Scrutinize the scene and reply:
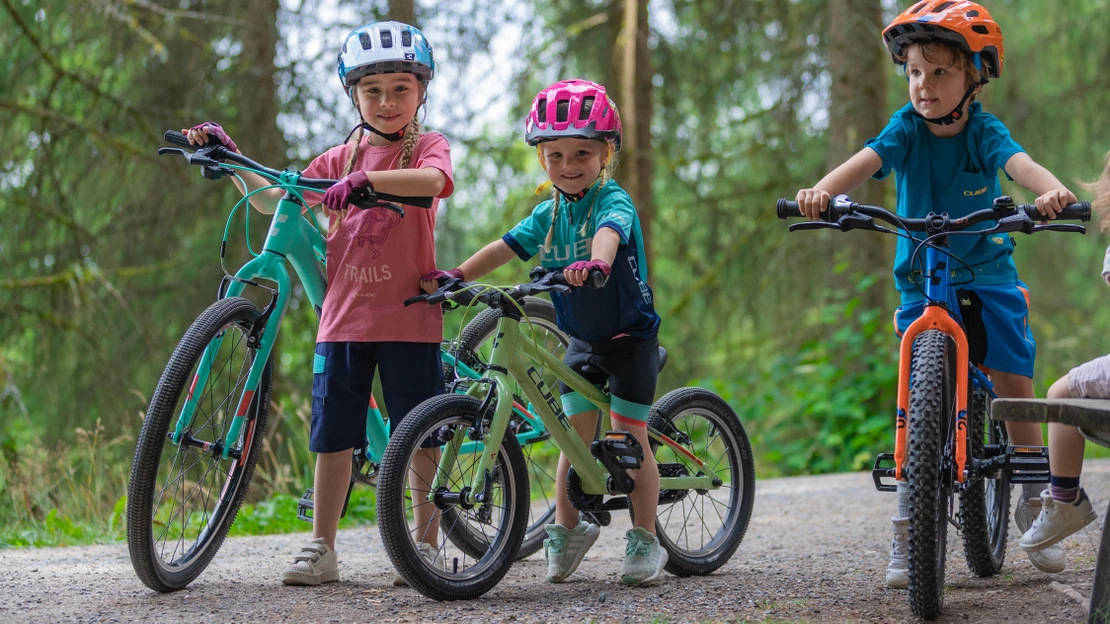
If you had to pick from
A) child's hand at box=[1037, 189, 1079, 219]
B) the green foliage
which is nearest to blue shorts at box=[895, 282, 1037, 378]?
child's hand at box=[1037, 189, 1079, 219]

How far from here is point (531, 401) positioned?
3.55 meters

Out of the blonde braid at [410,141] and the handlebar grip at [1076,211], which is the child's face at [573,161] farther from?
the handlebar grip at [1076,211]

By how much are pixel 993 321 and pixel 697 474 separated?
1226 mm

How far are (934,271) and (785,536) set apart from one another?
2.02m

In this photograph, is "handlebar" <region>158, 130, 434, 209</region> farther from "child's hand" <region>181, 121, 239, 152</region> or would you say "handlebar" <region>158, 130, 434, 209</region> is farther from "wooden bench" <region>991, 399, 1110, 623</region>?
"wooden bench" <region>991, 399, 1110, 623</region>

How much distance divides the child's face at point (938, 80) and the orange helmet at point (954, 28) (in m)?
0.05

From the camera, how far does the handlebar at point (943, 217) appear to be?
297 centimetres

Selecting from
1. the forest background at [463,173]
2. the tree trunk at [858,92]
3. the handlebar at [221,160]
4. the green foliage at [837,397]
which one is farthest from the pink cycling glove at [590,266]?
the tree trunk at [858,92]

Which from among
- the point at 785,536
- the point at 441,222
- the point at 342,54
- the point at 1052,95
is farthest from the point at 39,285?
the point at 1052,95

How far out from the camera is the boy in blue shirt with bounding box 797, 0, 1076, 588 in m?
3.41

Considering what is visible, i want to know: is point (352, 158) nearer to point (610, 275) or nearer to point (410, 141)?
point (410, 141)

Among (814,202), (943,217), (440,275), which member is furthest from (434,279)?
(943,217)

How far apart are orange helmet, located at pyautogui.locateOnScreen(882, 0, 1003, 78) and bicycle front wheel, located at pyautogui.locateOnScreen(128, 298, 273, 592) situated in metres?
2.32

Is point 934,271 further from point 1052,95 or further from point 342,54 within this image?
point 1052,95
